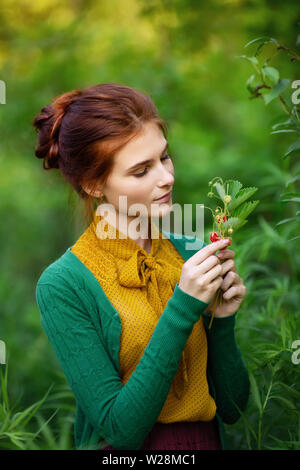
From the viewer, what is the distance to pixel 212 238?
54.1 inches

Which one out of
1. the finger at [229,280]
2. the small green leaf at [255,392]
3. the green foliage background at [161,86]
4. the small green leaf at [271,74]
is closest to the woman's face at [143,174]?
the finger at [229,280]

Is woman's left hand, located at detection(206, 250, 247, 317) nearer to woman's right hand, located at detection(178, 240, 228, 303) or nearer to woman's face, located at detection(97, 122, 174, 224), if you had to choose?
woman's right hand, located at detection(178, 240, 228, 303)

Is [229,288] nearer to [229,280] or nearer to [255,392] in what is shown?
[229,280]

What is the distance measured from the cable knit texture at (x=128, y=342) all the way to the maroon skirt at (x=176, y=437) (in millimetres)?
42

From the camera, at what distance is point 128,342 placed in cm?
145

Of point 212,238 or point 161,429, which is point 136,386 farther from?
point 212,238

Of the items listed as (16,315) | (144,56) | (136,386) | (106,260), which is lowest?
(16,315)

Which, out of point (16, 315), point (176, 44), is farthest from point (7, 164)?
point (176, 44)

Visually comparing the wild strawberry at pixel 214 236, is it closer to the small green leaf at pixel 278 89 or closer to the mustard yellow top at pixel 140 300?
the mustard yellow top at pixel 140 300

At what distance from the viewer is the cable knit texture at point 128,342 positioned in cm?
133

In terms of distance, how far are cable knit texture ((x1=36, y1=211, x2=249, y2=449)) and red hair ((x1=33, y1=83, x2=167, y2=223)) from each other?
0.72 ft

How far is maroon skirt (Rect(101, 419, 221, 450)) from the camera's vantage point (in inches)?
59.2

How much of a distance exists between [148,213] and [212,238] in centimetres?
25

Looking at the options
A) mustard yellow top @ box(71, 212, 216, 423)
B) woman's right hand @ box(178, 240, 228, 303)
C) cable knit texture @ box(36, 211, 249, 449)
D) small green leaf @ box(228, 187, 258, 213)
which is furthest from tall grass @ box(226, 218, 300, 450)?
small green leaf @ box(228, 187, 258, 213)
